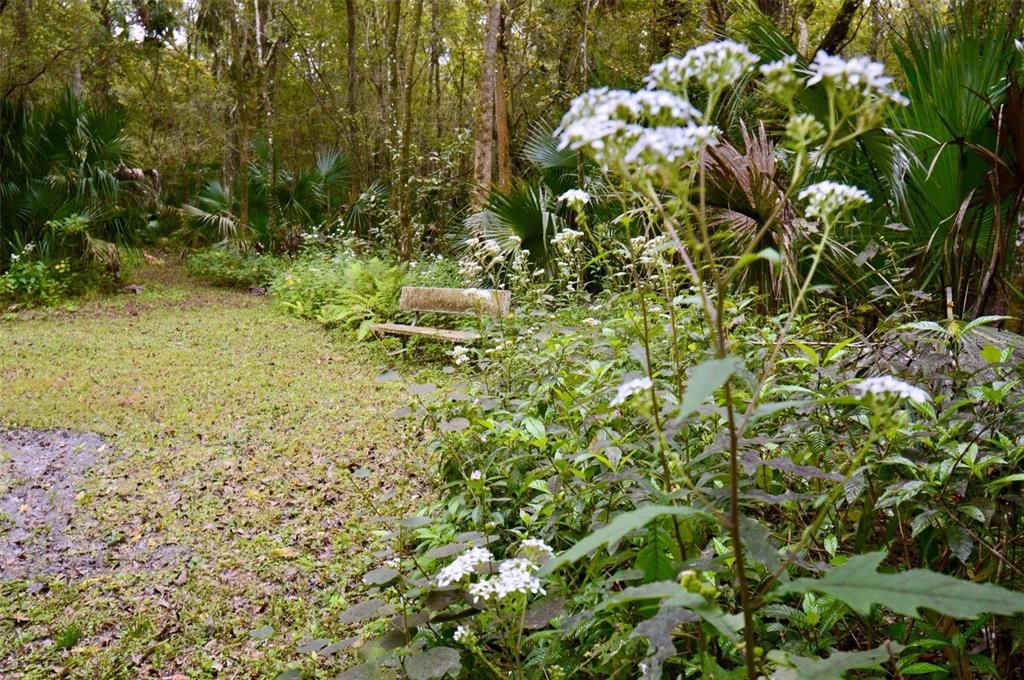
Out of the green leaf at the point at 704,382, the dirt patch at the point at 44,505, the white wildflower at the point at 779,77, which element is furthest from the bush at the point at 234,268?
the green leaf at the point at 704,382

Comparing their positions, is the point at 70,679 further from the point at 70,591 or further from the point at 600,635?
the point at 600,635

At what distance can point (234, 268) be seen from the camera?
1138 centimetres

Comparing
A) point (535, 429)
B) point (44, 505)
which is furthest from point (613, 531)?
point (44, 505)

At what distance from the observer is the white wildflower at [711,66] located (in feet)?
3.31

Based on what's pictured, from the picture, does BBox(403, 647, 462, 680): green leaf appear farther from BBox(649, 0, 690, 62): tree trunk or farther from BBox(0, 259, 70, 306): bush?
BBox(0, 259, 70, 306): bush

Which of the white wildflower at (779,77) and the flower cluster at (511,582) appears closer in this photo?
the white wildflower at (779,77)

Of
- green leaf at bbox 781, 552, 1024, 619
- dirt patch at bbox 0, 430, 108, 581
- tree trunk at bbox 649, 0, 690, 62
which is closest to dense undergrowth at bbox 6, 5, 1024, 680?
green leaf at bbox 781, 552, 1024, 619

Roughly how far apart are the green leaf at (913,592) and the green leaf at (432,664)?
0.94 m

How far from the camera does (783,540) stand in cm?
170

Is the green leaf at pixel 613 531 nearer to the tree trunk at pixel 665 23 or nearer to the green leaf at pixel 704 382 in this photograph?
the green leaf at pixel 704 382

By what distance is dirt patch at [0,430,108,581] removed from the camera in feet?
10.3

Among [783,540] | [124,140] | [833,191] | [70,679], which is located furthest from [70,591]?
[124,140]

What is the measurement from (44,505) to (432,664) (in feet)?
10.5

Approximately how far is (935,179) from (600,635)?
7.00 ft
